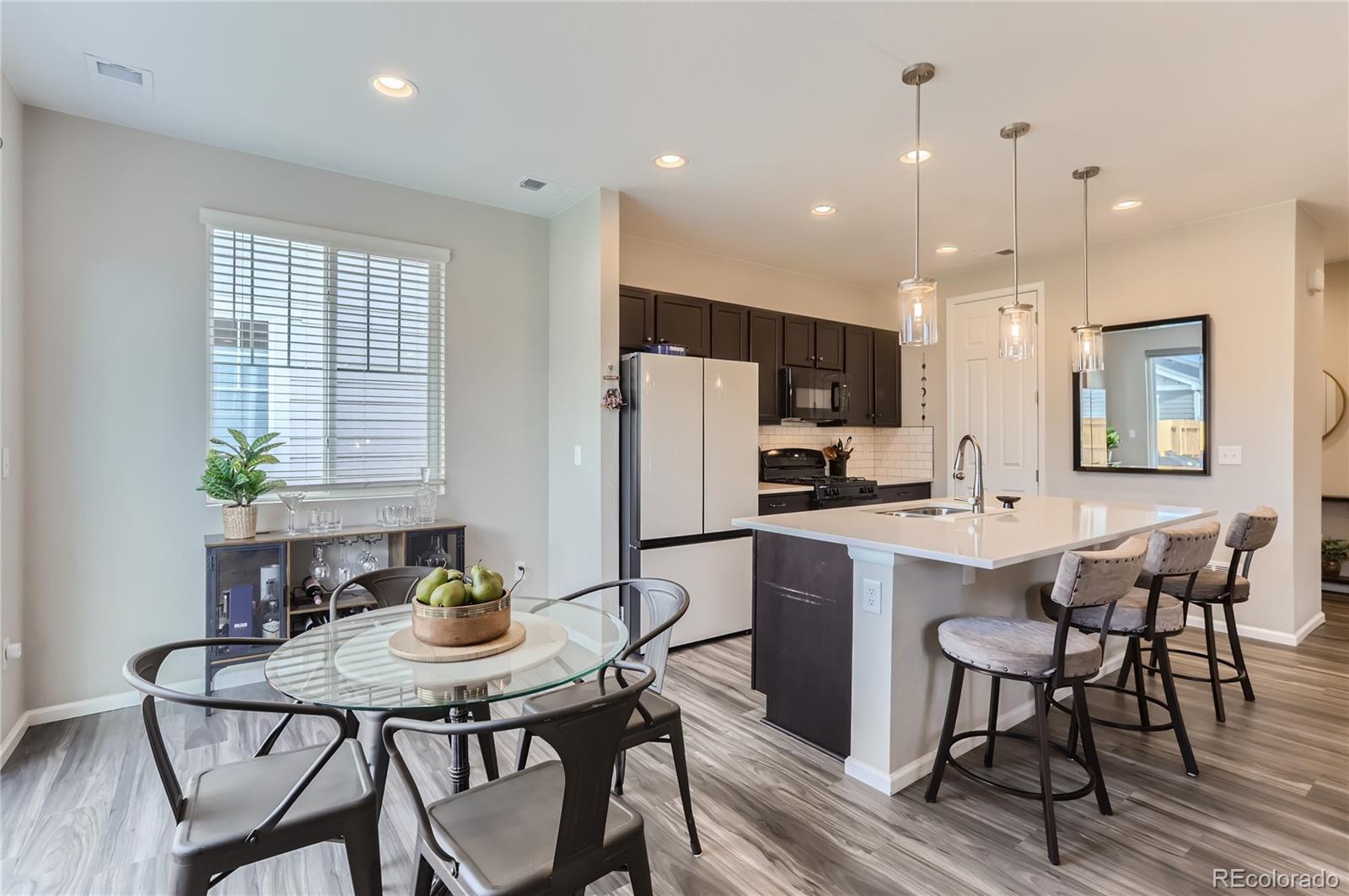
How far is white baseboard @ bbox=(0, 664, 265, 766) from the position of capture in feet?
8.67

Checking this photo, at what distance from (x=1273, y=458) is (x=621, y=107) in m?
4.46

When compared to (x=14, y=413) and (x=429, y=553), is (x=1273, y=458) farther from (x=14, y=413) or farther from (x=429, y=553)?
(x=14, y=413)

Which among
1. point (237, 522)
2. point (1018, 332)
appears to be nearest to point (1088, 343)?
point (1018, 332)

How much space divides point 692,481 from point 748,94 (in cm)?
216

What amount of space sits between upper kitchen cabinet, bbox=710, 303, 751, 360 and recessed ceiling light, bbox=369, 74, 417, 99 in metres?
2.51

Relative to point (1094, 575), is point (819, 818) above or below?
below

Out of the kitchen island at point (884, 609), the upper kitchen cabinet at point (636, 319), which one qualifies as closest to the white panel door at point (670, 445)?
the upper kitchen cabinet at point (636, 319)

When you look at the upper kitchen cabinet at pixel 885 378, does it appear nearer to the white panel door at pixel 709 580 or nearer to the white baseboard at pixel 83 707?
the white panel door at pixel 709 580

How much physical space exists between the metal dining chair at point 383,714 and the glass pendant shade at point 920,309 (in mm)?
2179

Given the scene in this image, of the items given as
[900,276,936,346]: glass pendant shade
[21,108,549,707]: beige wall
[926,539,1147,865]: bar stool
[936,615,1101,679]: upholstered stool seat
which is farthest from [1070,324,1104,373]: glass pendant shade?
[21,108,549,707]: beige wall

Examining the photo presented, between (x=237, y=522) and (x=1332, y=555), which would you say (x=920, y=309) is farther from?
(x=1332, y=555)

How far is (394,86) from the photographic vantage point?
264 cm

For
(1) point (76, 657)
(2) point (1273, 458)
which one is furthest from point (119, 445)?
(2) point (1273, 458)

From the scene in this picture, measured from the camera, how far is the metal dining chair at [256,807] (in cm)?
127
